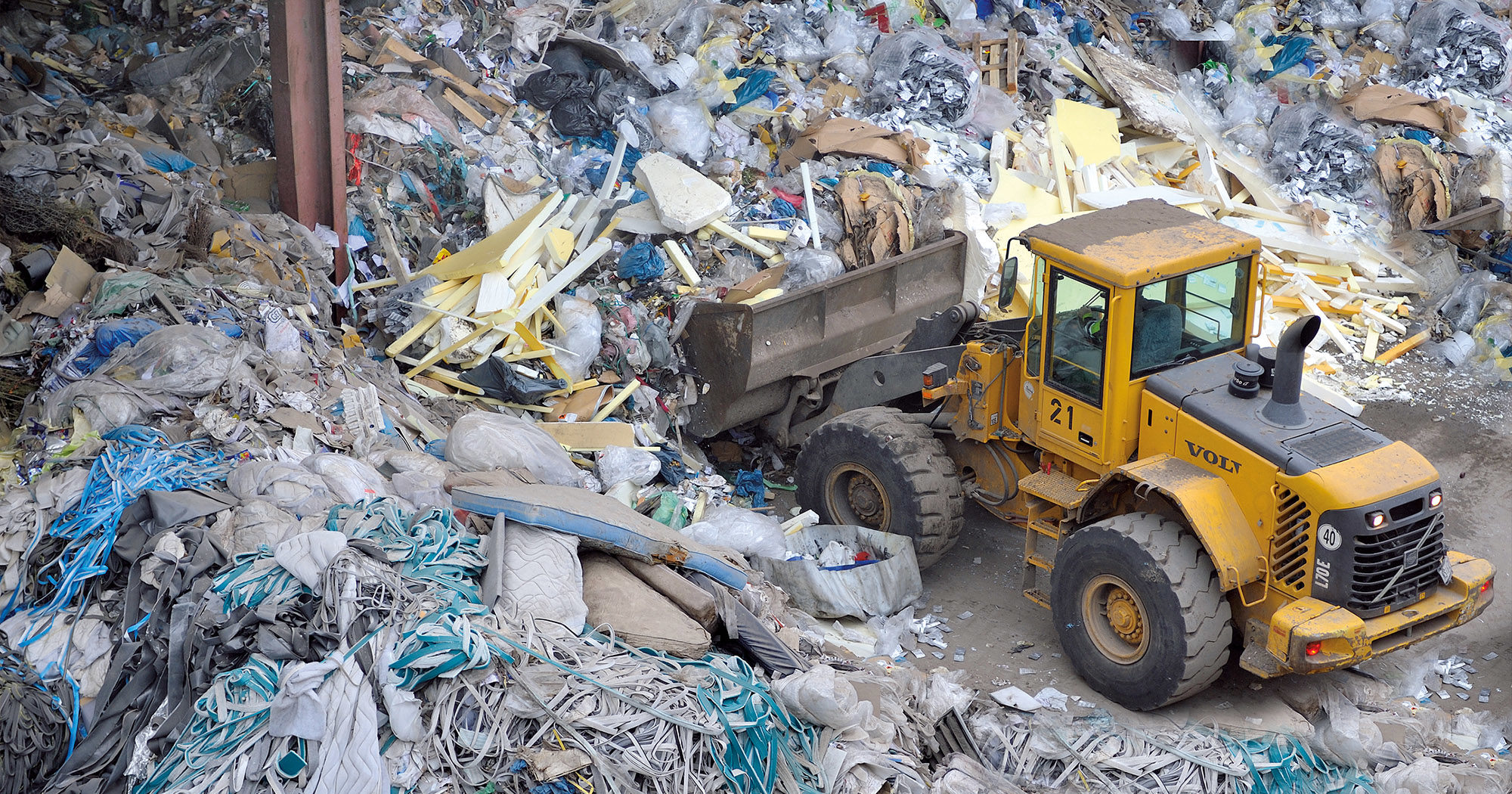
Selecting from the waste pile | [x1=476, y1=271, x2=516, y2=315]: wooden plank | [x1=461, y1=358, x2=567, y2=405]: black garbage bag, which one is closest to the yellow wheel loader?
the waste pile

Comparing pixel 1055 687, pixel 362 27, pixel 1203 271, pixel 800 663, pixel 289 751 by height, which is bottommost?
pixel 1055 687

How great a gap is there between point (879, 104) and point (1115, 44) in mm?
3454

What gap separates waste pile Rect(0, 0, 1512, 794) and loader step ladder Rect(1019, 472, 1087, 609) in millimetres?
619

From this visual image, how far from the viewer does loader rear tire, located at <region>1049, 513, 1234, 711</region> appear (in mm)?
5355

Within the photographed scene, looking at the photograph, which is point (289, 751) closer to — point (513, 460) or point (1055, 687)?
point (513, 460)

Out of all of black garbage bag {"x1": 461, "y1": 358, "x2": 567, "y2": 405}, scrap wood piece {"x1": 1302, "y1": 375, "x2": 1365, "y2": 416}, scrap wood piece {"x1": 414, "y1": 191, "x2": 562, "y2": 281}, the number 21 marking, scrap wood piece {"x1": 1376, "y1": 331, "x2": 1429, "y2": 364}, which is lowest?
scrap wood piece {"x1": 1376, "y1": 331, "x2": 1429, "y2": 364}

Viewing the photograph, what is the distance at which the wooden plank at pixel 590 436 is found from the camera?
7.48 meters

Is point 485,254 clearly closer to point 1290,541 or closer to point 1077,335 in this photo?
point 1077,335

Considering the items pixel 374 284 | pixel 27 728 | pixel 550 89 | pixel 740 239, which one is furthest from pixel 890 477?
pixel 550 89

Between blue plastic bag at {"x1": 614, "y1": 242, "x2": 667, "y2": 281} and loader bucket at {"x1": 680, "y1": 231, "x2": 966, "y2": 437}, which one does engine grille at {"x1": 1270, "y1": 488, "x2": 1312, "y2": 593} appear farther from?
blue plastic bag at {"x1": 614, "y1": 242, "x2": 667, "y2": 281}

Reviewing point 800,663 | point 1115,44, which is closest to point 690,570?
point 800,663

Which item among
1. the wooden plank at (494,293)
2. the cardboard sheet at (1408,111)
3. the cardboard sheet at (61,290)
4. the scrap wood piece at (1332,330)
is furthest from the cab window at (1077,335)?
the cardboard sheet at (1408,111)

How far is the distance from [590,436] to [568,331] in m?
0.87

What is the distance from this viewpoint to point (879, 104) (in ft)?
35.6
